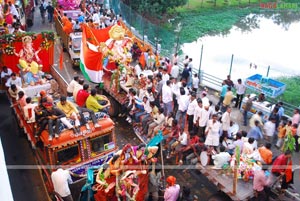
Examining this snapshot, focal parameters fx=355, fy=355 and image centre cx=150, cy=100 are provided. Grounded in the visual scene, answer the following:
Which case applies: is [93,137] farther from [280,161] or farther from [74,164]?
[280,161]

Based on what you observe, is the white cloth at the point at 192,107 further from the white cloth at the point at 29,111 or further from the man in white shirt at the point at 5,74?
the man in white shirt at the point at 5,74

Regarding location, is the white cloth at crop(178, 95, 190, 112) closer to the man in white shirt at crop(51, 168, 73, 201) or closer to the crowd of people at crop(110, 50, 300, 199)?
the crowd of people at crop(110, 50, 300, 199)

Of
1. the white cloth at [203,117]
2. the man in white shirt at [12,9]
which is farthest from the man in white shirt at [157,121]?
the man in white shirt at [12,9]

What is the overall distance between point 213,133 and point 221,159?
3.91 ft

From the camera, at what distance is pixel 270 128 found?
1138 cm

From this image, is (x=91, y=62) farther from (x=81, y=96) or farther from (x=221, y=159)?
(x=221, y=159)

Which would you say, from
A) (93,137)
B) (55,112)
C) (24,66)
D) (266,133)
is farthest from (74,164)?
(266,133)

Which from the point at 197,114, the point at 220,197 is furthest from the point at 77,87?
the point at 220,197

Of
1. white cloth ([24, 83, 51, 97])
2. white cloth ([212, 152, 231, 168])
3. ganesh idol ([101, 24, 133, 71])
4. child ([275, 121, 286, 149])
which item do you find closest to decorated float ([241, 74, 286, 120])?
child ([275, 121, 286, 149])

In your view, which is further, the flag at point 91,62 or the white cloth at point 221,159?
the flag at point 91,62

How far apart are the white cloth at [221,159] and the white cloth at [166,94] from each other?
3.58 metres

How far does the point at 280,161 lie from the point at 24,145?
857cm

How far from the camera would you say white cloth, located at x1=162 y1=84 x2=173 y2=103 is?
1216cm

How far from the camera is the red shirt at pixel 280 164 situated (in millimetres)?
8784
